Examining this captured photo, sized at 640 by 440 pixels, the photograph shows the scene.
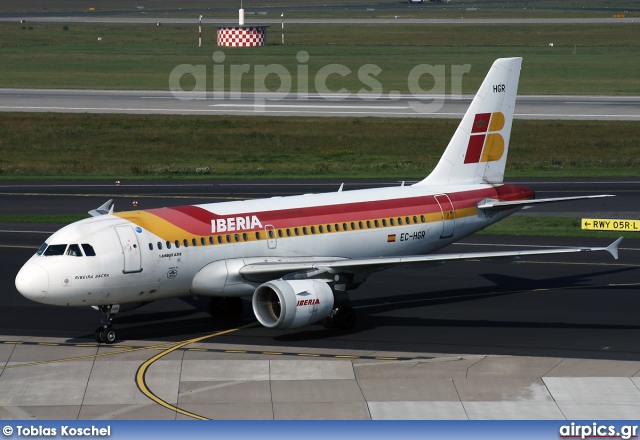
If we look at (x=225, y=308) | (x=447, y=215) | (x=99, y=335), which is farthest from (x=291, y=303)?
(x=447, y=215)

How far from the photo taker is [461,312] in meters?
39.4

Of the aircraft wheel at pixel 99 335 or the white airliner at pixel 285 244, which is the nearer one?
the white airliner at pixel 285 244

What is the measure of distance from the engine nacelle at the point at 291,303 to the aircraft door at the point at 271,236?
2.61 metres

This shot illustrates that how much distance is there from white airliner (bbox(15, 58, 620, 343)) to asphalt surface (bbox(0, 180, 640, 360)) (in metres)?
1.55

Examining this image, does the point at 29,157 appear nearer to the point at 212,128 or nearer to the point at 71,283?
the point at 212,128

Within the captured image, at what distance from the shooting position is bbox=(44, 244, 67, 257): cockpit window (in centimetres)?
3338

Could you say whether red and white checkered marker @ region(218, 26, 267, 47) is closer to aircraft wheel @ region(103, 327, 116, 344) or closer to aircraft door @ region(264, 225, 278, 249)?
aircraft door @ region(264, 225, 278, 249)

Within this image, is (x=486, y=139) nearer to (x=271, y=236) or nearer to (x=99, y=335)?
(x=271, y=236)

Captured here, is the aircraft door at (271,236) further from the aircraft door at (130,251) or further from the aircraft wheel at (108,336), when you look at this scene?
the aircraft wheel at (108,336)

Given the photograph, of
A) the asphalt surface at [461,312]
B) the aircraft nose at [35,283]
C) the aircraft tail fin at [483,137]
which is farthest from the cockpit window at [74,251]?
the aircraft tail fin at [483,137]

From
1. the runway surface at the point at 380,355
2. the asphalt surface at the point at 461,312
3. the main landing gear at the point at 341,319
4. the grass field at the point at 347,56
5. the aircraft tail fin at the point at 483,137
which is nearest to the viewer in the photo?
the runway surface at the point at 380,355

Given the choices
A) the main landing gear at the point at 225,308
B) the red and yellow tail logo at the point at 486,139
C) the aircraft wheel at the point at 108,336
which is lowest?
the main landing gear at the point at 225,308

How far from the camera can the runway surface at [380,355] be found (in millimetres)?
28234

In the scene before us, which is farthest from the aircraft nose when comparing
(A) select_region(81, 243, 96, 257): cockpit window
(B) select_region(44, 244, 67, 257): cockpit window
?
(A) select_region(81, 243, 96, 257): cockpit window
